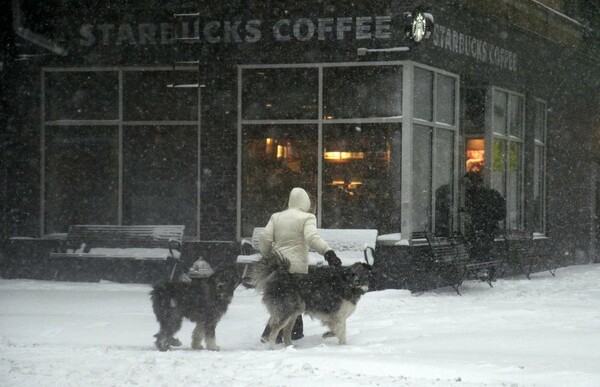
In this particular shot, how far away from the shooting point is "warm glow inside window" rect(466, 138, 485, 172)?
20250 mm

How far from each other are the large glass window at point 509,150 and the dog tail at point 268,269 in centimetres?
1041

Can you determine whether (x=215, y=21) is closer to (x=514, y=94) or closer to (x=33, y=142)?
(x=33, y=142)

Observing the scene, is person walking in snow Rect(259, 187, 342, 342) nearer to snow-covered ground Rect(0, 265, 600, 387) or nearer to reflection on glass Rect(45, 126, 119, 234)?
snow-covered ground Rect(0, 265, 600, 387)

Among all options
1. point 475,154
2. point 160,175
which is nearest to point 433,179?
point 475,154

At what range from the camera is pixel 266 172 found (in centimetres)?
1717

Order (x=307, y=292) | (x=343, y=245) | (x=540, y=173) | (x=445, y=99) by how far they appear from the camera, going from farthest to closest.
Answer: (x=540, y=173) → (x=445, y=99) → (x=343, y=245) → (x=307, y=292)

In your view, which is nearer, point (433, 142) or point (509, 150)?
point (433, 142)

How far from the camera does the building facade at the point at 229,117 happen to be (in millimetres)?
16875

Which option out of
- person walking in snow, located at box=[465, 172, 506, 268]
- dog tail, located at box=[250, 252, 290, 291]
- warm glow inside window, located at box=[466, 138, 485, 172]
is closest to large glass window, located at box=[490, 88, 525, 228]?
warm glow inside window, located at box=[466, 138, 485, 172]

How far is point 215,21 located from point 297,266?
706 cm

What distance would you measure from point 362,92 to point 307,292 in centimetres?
672

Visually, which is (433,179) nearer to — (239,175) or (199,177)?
(239,175)

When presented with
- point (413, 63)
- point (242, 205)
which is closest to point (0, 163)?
point (242, 205)

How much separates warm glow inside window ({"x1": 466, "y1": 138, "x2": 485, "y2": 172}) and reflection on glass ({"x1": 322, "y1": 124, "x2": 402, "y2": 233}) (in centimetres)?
380
